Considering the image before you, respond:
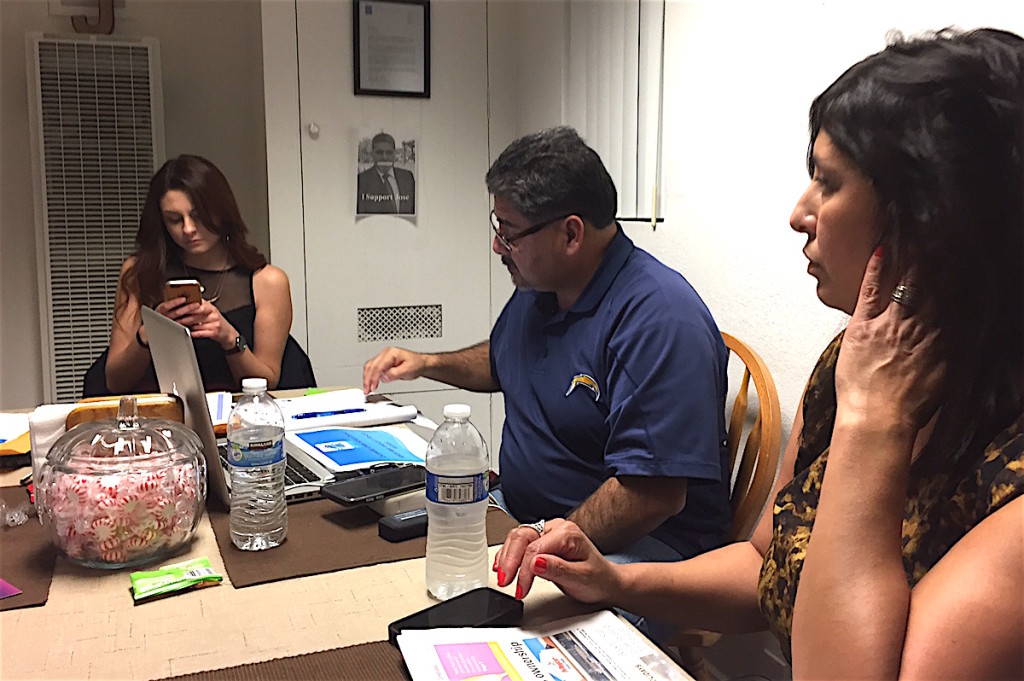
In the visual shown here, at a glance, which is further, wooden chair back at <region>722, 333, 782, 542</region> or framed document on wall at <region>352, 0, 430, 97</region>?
framed document on wall at <region>352, 0, 430, 97</region>

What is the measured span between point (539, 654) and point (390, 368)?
1239mm

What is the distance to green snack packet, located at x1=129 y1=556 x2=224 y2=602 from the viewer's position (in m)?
0.99

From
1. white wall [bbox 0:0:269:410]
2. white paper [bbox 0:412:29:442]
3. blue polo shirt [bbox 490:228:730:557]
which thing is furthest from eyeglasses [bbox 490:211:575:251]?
white wall [bbox 0:0:269:410]

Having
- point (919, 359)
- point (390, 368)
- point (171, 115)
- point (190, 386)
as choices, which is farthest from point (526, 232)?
point (171, 115)

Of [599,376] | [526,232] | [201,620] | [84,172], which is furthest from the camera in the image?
[84,172]

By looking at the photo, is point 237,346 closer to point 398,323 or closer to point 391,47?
point 398,323

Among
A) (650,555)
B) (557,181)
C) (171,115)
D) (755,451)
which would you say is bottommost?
(650,555)

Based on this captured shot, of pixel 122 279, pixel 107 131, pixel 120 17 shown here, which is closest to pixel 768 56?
pixel 122 279

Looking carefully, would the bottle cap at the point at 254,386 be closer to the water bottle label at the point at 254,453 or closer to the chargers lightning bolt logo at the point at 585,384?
the water bottle label at the point at 254,453

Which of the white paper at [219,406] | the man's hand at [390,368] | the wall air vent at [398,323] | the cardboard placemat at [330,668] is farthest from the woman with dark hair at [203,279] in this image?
the cardboard placemat at [330,668]

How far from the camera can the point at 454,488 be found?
3.27ft

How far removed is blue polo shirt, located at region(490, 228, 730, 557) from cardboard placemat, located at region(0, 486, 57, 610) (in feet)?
2.79

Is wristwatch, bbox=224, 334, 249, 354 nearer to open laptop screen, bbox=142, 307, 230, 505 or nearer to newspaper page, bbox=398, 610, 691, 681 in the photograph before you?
open laptop screen, bbox=142, 307, 230, 505

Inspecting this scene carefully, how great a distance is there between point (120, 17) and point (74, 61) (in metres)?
0.37
